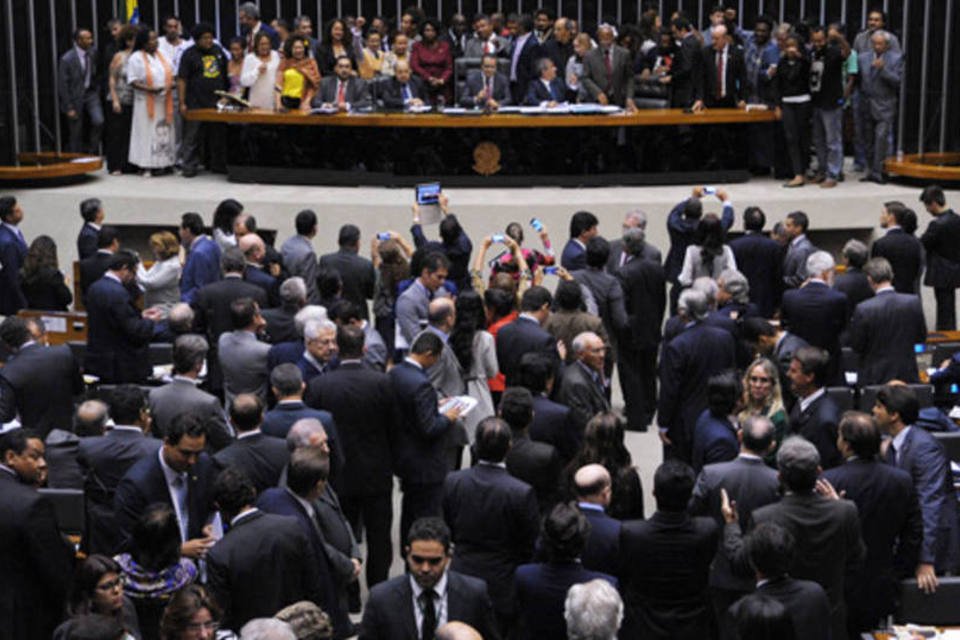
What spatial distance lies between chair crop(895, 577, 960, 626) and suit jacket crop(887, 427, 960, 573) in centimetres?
57

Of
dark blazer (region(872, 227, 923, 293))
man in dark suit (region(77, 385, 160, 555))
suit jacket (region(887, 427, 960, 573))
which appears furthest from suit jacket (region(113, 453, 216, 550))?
dark blazer (region(872, 227, 923, 293))

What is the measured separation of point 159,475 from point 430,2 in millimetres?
17177

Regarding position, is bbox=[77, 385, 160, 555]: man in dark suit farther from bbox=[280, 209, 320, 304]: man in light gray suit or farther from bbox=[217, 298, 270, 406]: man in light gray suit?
bbox=[280, 209, 320, 304]: man in light gray suit

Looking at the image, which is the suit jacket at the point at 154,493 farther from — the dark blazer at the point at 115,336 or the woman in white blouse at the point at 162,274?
the woman in white blouse at the point at 162,274

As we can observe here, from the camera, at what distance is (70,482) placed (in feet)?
29.3

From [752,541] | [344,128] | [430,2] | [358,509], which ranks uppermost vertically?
[430,2]

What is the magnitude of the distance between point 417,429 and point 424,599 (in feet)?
8.64

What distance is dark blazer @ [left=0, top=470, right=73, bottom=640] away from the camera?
288 inches

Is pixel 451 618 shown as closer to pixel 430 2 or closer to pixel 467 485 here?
pixel 467 485

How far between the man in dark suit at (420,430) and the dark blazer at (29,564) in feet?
7.30

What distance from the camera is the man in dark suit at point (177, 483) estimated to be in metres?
7.76

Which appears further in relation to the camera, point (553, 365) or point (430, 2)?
point (430, 2)

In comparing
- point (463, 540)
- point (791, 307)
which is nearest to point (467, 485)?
point (463, 540)

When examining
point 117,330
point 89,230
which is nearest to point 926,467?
point 117,330
